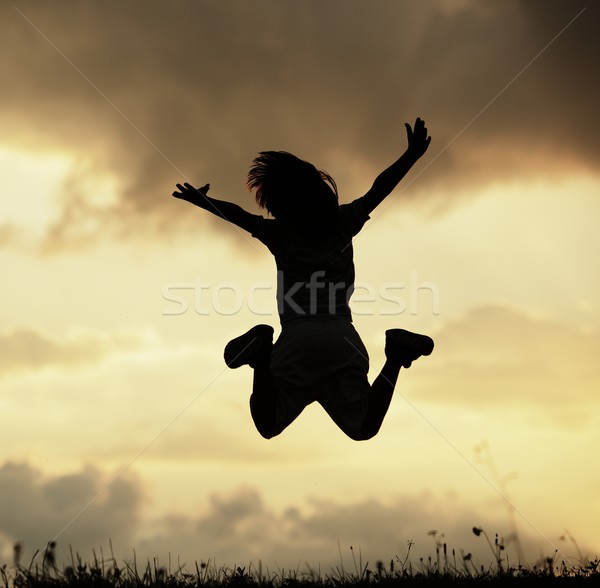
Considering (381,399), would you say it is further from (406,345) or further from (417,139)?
(417,139)

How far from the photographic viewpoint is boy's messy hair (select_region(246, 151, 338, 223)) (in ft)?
24.0

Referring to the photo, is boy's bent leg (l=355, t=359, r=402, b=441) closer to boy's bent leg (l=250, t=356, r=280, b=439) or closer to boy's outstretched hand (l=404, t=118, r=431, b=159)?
boy's bent leg (l=250, t=356, r=280, b=439)

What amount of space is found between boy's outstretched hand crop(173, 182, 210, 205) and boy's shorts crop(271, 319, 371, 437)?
1527mm

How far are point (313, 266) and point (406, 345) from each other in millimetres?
1061

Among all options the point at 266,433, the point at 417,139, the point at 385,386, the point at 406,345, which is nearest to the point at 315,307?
the point at 406,345

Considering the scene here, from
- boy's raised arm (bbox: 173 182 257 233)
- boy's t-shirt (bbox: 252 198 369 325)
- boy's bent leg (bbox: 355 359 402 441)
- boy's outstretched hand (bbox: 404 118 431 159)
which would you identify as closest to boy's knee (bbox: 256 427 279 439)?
boy's bent leg (bbox: 355 359 402 441)

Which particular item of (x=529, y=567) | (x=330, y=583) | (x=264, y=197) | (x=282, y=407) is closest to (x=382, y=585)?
(x=330, y=583)

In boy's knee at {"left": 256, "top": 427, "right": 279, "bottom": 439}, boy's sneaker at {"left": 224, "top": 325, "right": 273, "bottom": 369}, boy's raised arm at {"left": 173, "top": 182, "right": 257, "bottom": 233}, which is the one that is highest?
boy's raised arm at {"left": 173, "top": 182, "right": 257, "bottom": 233}

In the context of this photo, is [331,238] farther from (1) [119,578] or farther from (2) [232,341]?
(1) [119,578]

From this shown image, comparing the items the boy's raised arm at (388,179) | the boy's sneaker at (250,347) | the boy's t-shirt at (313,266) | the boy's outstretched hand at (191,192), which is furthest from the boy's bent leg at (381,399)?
the boy's outstretched hand at (191,192)

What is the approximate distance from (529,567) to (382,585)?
1.25 metres

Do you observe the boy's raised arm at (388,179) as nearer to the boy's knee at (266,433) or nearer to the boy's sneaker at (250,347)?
the boy's sneaker at (250,347)

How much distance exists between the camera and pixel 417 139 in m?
7.66

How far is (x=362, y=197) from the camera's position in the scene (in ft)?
24.7
